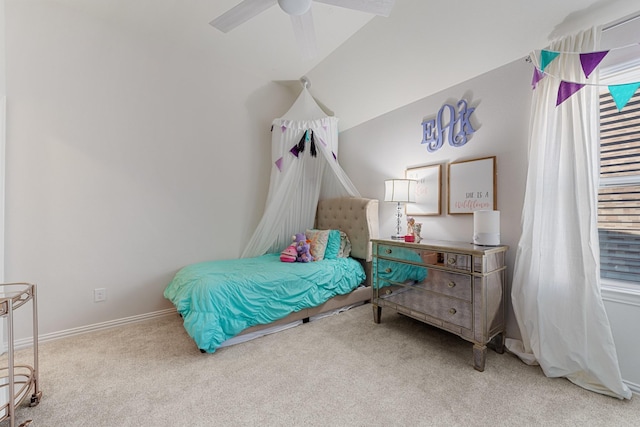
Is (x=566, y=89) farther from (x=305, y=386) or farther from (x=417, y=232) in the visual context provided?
(x=305, y=386)

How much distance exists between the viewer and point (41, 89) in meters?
2.44

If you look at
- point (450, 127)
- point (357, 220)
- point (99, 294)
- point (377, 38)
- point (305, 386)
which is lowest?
point (305, 386)

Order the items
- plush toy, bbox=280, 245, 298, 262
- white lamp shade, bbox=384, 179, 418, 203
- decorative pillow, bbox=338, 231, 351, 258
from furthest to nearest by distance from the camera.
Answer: decorative pillow, bbox=338, 231, 351, 258 → plush toy, bbox=280, 245, 298, 262 → white lamp shade, bbox=384, 179, 418, 203

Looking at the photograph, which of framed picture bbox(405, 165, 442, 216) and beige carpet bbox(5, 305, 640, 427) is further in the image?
framed picture bbox(405, 165, 442, 216)

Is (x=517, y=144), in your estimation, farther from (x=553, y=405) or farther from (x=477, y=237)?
(x=553, y=405)

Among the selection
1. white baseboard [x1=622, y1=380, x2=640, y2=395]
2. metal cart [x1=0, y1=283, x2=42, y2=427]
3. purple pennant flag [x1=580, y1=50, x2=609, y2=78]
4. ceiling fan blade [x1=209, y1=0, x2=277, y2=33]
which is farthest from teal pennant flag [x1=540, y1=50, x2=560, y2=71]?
metal cart [x1=0, y1=283, x2=42, y2=427]

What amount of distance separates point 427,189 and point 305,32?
70.4 inches

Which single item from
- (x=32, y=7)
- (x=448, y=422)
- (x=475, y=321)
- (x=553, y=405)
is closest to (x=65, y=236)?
(x=32, y=7)

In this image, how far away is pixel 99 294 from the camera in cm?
270

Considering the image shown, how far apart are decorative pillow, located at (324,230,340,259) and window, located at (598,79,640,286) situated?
2.19m

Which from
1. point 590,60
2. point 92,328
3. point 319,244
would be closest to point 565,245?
point 590,60

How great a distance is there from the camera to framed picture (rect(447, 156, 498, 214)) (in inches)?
91.7

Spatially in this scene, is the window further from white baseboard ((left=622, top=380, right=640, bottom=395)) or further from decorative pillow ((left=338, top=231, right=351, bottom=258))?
decorative pillow ((left=338, top=231, right=351, bottom=258))

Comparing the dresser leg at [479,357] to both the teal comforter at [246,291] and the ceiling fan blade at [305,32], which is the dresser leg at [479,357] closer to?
the teal comforter at [246,291]
